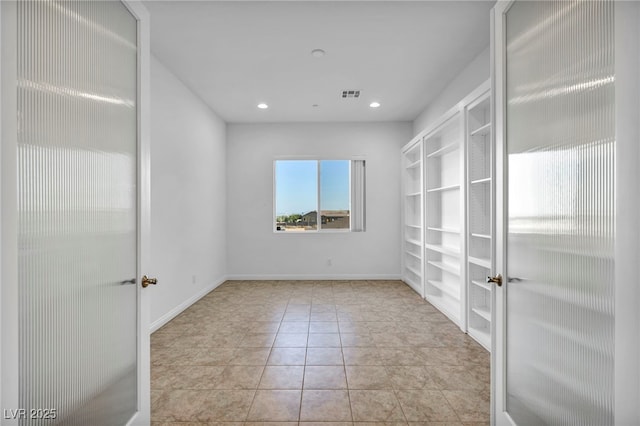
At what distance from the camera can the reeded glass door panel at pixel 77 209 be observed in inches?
39.2

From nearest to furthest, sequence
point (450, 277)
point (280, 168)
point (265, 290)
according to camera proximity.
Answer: point (450, 277) → point (265, 290) → point (280, 168)

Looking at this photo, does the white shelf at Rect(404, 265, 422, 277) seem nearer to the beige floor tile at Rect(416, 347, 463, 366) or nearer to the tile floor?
the tile floor

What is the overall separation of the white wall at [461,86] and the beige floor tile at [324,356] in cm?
306

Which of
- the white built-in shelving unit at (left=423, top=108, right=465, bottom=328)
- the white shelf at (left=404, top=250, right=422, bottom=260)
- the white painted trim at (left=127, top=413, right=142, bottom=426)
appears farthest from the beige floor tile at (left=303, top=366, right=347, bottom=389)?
the white shelf at (left=404, top=250, right=422, bottom=260)

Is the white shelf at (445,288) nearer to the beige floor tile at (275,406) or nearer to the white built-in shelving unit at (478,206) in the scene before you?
the white built-in shelving unit at (478,206)

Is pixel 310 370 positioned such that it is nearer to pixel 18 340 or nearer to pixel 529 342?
pixel 529 342

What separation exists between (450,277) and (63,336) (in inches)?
156

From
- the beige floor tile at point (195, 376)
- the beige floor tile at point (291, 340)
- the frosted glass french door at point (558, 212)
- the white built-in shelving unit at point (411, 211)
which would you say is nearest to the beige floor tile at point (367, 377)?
the beige floor tile at point (291, 340)

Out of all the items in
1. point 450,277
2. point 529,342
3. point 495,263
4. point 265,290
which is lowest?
point 265,290

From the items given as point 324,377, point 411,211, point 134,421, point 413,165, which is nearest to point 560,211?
point 324,377

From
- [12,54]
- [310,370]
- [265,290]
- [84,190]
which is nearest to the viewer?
[12,54]

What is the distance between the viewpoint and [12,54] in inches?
36.3

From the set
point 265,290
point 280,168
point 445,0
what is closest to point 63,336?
point 445,0

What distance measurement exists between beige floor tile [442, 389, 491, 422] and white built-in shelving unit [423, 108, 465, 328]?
1393mm
